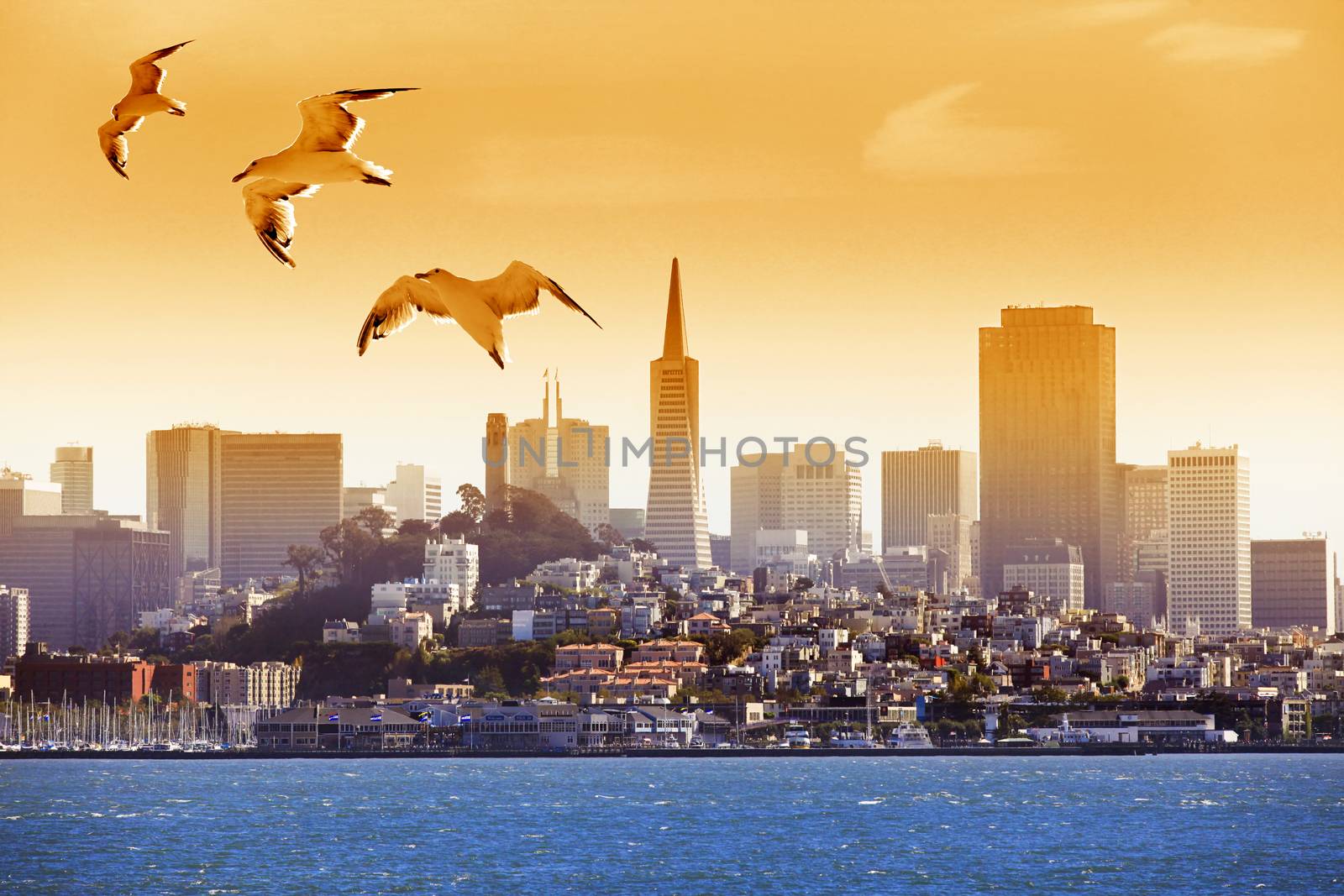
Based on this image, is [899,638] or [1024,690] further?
[899,638]

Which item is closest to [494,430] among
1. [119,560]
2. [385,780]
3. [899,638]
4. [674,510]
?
[674,510]

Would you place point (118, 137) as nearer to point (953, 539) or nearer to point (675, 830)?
point (675, 830)

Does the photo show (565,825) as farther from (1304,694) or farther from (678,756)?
(1304,694)

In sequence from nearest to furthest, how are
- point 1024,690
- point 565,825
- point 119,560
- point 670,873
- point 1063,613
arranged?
1. point 670,873
2. point 565,825
3. point 1024,690
4. point 1063,613
5. point 119,560

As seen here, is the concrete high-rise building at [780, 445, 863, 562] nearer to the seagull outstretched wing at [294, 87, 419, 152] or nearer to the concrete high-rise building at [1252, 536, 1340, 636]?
the concrete high-rise building at [1252, 536, 1340, 636]

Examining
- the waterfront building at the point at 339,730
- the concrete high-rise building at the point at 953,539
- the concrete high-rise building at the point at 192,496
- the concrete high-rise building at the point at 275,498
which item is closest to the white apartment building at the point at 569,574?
the waterfront building at the point at 339,730

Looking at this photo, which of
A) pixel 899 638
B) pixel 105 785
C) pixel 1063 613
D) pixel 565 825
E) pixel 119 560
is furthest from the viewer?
pixel 119 560
